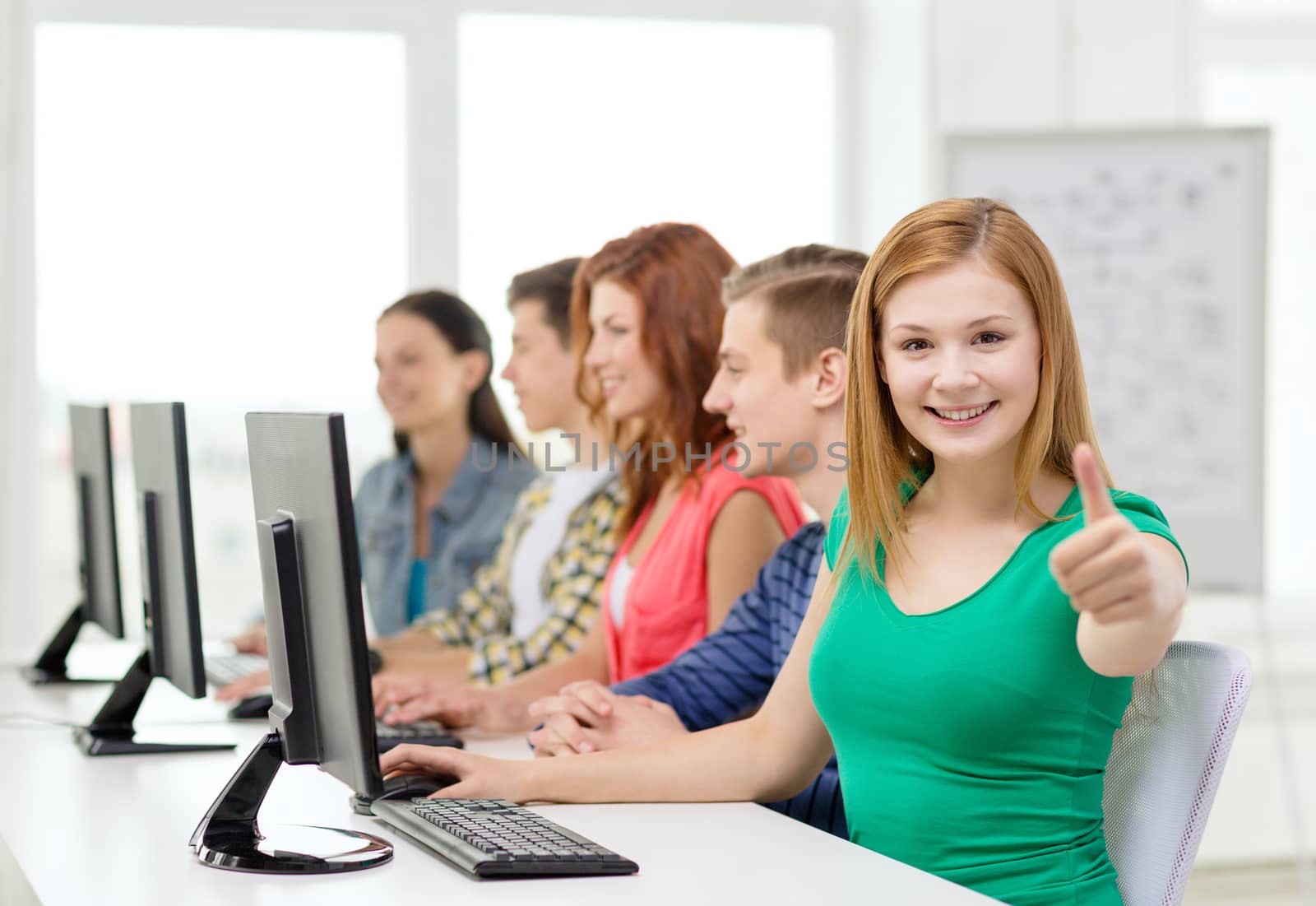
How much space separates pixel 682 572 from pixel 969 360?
0.86 meters

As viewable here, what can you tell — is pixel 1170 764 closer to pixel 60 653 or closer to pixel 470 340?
pixel 60 653

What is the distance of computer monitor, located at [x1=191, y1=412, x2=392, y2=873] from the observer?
1.27 m

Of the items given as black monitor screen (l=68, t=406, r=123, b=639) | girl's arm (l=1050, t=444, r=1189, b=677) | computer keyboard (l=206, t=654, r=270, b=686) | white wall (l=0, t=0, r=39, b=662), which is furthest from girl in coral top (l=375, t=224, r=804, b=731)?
white wall (l=0, t=0, r=39, b=662)

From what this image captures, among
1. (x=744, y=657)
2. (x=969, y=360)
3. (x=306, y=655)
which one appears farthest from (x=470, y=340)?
(x=969, y=360)

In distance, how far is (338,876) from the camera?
50.2 inches

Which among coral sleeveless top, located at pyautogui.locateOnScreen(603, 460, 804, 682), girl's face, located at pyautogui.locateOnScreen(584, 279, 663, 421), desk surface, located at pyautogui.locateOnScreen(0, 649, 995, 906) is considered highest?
girl's face, located at pyautogui.locateOnScreen(584, 279, 663, 421)

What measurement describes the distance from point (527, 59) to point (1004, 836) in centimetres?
346

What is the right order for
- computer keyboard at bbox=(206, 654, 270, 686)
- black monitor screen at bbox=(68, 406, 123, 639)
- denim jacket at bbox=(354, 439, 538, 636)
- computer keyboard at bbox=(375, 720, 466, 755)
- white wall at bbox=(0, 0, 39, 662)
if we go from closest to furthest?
1. computer keyboard at bbox=(375, 720, 466, 755)
2. black monitor screen at bbox=(68, 406, 123, 639)
3. computer keyboard at bbox=(206, 654, 270, 686)
4. denim jacket at bbox=(354, 439, 538, 636)
5. white wall at bbox=(0, 0, 39, 662)

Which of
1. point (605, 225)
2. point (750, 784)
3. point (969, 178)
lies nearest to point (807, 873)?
point (750, 784)

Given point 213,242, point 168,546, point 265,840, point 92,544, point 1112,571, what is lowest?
point 265,840

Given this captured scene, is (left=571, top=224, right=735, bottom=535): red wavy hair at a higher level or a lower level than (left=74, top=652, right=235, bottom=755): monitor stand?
higher

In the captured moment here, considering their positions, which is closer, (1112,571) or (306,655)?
(1112,571)

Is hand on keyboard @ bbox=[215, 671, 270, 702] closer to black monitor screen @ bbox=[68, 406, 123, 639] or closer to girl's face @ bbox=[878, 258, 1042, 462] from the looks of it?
black monitor screen @ bbox=[68, 406, 123, 639]

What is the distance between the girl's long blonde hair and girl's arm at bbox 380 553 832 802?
0.43 ft
